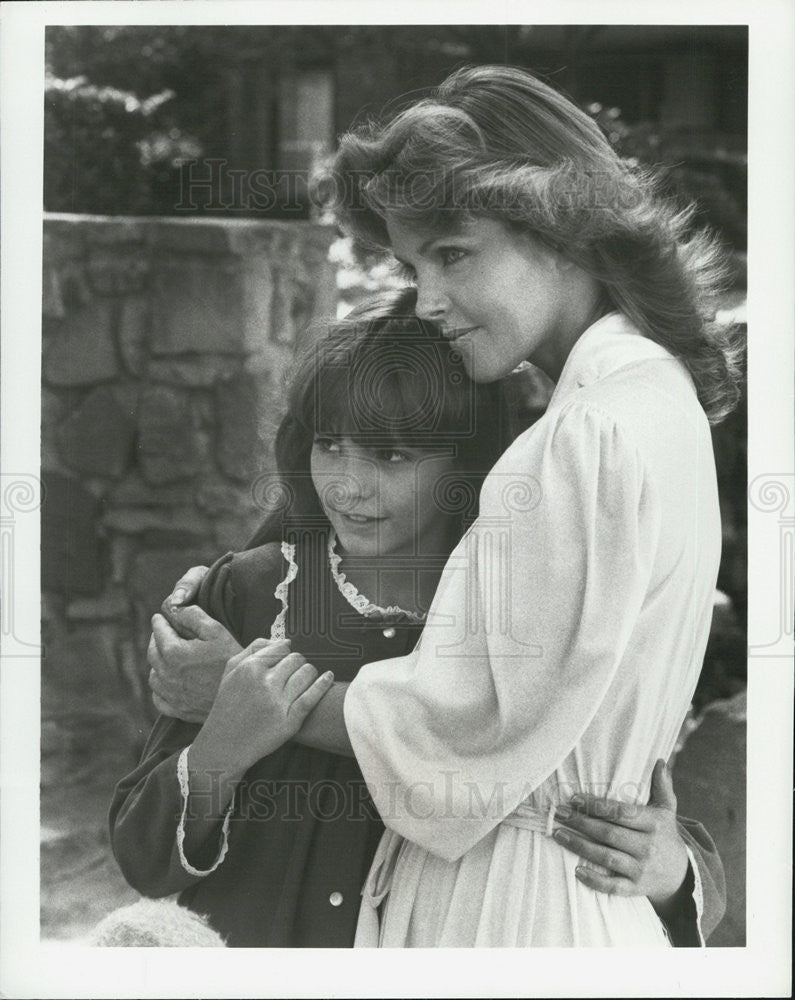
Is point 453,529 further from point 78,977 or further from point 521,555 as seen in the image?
point 78,977

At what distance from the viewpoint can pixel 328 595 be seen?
110 inches

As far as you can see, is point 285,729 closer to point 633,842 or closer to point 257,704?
point 257,704

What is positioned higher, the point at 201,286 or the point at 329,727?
the point at 201,286

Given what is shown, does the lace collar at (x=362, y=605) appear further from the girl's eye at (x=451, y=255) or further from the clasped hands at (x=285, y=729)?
the girl's eye at (x=451, y=255)

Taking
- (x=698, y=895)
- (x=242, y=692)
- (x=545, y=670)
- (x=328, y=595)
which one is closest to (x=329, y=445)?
(x=328, y=595)

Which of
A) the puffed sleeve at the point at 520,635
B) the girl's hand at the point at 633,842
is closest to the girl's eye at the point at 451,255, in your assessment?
the puffed sleeve at the point at 520,635

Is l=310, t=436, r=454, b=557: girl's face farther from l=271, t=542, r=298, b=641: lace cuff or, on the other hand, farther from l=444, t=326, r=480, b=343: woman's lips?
l=444, t=326, r=480, b=343: woman's lips

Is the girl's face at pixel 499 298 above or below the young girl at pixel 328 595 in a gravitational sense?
above

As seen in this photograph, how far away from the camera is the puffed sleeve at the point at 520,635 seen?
2.72 m

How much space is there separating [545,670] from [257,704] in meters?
0.62

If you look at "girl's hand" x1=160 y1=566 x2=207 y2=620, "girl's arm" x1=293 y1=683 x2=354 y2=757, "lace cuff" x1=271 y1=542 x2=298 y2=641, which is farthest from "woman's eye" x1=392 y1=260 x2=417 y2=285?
"girl's arm" x1=293 y1=683 x2=354 y2=757

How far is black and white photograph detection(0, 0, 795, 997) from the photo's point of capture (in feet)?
9.08

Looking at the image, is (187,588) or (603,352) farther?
(187,588)

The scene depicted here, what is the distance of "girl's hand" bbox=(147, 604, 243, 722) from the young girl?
0.03 metres
